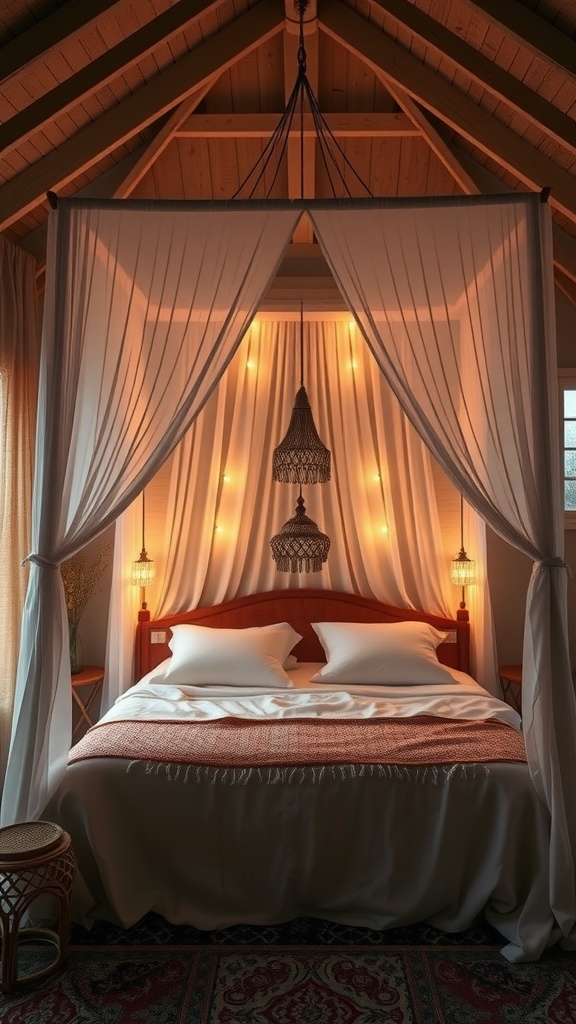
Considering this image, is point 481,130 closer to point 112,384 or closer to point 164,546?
point 112,384

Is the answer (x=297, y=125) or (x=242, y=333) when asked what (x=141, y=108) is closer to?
(x=297, y=125)

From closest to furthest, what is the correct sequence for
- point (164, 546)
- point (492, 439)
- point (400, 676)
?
1. point (492, 439)
2. point (400, 676)
3. point (164, 546)

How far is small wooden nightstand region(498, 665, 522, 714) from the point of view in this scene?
14.9ft

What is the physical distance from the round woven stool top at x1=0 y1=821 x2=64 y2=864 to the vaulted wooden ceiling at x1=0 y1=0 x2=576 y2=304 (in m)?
2.73

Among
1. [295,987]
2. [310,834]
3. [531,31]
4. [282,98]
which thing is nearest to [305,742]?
[310,834]

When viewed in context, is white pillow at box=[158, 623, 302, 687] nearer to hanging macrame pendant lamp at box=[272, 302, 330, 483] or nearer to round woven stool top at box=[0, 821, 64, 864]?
hanging macrame pendant lamp at box=[272, 302, 330, 483]

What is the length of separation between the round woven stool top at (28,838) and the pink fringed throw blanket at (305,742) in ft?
1.11

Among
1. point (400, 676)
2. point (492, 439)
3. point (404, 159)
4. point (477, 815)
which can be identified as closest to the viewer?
point (477, 815)

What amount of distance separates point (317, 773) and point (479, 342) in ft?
5.81

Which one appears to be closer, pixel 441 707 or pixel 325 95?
pixel 441 707

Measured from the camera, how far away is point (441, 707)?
3592 millimetres

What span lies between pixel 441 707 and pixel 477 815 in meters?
0.86

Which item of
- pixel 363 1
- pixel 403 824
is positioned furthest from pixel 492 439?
pixel 363 1

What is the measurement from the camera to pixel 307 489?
4.89 metres
